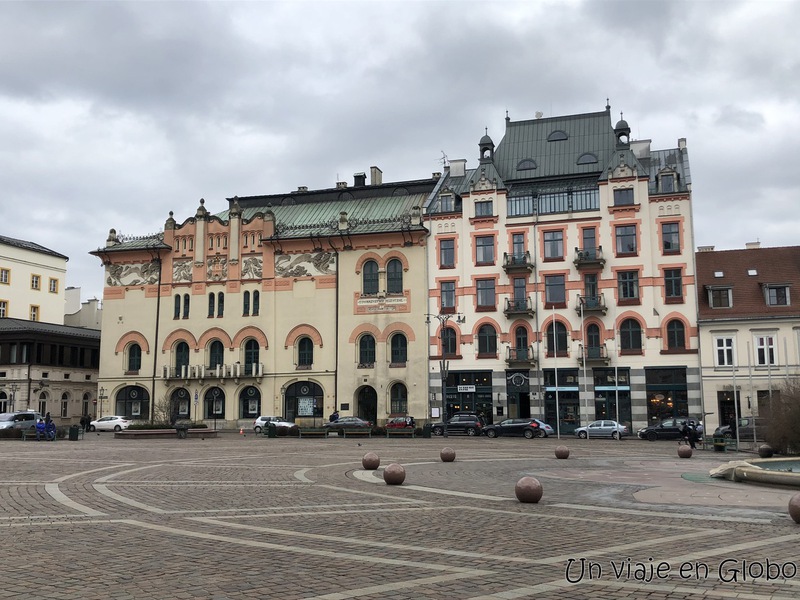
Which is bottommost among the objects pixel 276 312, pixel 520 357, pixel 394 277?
pixel 520 357

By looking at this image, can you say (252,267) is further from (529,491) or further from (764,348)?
(529,491)

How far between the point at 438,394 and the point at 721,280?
876 inches

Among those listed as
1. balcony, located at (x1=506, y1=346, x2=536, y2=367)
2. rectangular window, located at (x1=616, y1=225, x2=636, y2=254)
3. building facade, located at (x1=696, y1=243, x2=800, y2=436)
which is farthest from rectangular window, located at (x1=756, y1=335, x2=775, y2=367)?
balcony, located at (x1=506, y1=346, x2=536, y2=367)

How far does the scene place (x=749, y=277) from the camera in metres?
56.8

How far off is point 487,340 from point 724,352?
1653 centimetres

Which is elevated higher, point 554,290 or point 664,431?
point 554,290

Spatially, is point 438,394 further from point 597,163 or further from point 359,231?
point 597,163

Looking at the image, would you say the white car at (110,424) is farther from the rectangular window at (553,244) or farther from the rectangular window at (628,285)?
the rectangular window at (628,285)

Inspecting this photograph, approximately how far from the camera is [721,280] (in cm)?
5741

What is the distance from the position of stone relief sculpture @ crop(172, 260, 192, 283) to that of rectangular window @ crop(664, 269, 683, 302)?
3854 centimetres

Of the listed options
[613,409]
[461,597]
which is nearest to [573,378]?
[613,409]

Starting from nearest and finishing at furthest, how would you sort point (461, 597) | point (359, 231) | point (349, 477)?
1. point (461, 597)
2. point (349, 477)
3. point (359, 231)

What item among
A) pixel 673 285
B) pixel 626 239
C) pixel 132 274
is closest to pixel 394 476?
pixel 673 285

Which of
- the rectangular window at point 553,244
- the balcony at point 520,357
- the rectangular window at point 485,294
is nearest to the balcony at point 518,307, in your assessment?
the rectangular window at point 485,294
